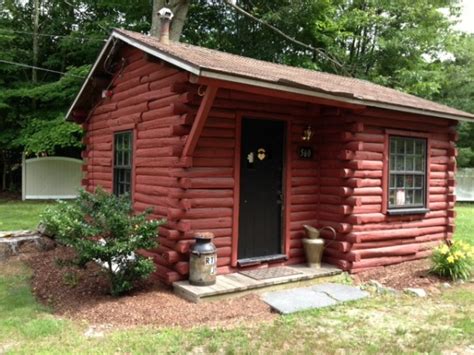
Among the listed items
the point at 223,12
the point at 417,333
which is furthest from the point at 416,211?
the point at 223,12

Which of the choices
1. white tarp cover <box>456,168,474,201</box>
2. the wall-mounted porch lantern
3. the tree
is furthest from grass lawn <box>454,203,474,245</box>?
the tree

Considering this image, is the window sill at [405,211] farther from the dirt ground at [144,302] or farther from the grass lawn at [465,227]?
the grass lawn at [465,227]

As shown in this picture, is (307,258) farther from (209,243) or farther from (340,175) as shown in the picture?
(209,243)

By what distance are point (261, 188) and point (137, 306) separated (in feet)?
8.46

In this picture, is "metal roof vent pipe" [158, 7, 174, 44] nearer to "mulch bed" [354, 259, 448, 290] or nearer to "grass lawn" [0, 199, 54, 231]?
"mulch bed" [354, 259, 448, 290]

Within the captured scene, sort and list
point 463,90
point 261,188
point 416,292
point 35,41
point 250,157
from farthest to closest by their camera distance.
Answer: point 463,90, point 35,41, point 261,188, point 250,157, point 416,292

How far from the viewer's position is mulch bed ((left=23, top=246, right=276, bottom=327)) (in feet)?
16.5

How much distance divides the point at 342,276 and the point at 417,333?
217 centimetres

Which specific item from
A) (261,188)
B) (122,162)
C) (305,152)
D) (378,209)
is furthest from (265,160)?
(122,162)

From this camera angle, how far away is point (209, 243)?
5.93 meters

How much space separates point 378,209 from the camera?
7.37 m

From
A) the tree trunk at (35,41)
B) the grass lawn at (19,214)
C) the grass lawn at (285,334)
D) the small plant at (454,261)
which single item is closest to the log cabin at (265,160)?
the small plant at (454,261)

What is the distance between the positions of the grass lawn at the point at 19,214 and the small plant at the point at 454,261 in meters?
9.04

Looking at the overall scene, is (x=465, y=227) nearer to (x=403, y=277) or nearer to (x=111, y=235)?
(x=403, y=277)
